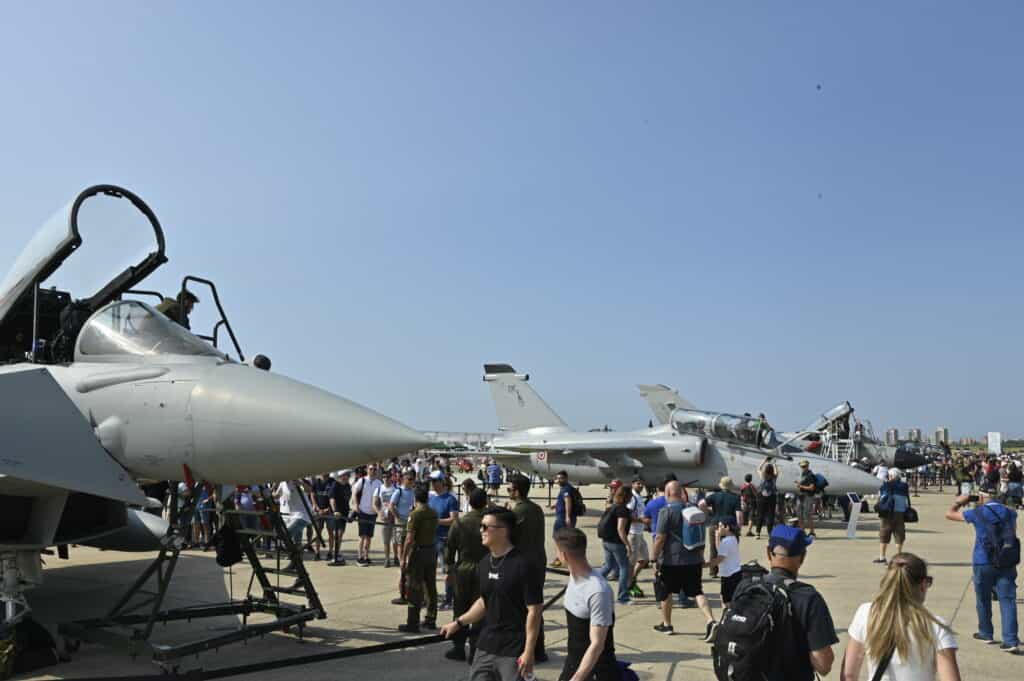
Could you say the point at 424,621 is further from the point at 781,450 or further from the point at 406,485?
the point at 781,450

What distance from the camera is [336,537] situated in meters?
12.0

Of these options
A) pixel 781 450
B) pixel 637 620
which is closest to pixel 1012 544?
pixel 637 620

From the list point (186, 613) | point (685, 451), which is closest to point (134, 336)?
point (186, 613)

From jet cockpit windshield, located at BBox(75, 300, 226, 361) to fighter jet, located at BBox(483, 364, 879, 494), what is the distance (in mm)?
13682

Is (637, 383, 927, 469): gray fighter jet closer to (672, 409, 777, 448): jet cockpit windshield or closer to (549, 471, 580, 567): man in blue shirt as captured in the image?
(672, 409, 777, 448): jet cockpit windshield

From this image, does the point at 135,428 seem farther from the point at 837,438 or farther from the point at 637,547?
the point at 837,438

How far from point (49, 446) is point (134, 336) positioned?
126cm

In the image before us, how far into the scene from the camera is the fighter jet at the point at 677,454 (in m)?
17.4

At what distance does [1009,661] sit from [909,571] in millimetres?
4572

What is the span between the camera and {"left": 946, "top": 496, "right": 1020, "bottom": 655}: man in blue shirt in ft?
22.5

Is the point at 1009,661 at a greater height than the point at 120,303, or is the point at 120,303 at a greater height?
the point at 120,303

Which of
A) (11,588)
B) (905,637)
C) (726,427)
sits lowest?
(11,588)

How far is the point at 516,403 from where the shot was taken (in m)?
24.0

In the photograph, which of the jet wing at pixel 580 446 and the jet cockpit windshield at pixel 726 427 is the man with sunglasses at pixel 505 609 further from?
the jet wing at pixel 580 446
